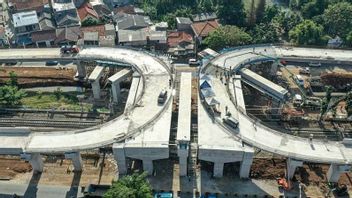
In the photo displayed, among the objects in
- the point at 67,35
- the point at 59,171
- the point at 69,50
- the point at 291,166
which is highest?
the point at 67,35

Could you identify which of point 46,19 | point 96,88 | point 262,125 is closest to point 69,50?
point 96,88

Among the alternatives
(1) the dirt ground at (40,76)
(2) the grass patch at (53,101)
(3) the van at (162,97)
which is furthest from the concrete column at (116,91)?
(3) the van at (162,97)

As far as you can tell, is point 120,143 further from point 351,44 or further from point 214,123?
point 351,44

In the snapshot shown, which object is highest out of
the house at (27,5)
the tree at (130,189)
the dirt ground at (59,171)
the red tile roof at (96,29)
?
the house at (27,5)

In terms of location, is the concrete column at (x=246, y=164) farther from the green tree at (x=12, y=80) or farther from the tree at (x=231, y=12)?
the green tree at (x=12, y=80)

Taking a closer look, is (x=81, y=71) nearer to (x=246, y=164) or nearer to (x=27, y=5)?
(x=27, y=5)

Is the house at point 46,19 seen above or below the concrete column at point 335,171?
above
